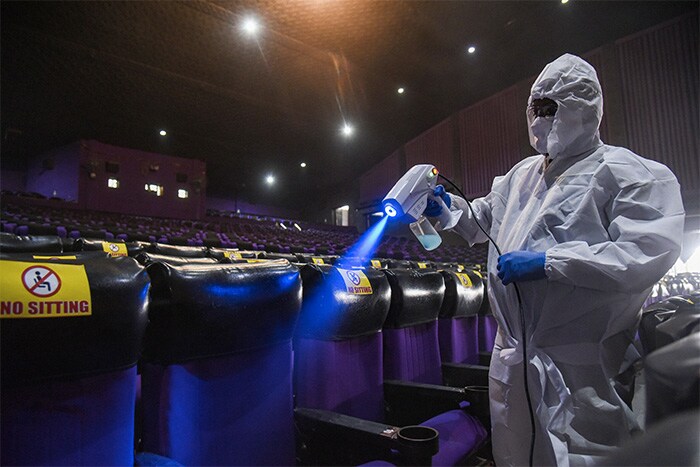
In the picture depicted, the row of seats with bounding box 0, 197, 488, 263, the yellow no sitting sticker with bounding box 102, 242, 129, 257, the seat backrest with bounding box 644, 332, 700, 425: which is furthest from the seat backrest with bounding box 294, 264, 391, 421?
the row of seats with bounding box 0, 197, 488, 263

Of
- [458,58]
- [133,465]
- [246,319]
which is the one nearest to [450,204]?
[246,319]

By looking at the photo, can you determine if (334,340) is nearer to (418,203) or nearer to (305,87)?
(418,203)

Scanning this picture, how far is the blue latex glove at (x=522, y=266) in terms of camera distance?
2.99 ft

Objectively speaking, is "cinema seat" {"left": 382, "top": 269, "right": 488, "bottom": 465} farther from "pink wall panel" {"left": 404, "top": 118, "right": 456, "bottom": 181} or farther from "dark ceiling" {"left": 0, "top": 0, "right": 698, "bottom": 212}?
"pink wall panel" {"left": 404, "top": 118, "right": 456, "bottom": 181}

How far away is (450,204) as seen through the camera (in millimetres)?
1276

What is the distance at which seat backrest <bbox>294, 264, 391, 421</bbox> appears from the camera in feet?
3.36

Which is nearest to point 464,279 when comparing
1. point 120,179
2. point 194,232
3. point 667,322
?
point 667,322

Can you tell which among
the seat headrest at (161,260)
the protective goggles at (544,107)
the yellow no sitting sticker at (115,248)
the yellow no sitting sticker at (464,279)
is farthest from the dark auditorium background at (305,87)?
the seat headrest at (161,260)

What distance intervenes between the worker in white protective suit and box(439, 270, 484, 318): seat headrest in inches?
18.2

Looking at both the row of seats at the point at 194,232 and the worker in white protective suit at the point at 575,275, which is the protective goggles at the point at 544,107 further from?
the row of seats at the point at 194,232

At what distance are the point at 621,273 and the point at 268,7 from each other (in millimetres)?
6351

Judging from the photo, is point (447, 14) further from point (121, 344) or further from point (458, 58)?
point (121, 344)

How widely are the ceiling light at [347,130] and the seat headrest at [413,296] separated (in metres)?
8.98

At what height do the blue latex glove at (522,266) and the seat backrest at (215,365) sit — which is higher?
the blue latex glove at (522,266)
